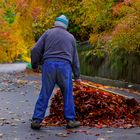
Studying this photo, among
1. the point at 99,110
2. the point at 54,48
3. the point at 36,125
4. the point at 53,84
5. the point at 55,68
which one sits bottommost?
the point at 36,125

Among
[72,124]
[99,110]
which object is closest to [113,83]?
[99,110]

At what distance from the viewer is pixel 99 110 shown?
1026 cm

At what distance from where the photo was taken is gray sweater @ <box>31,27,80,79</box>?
944 cm

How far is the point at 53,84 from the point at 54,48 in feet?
2.14

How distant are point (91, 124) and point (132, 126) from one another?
0.79 metres

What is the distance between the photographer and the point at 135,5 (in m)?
16.8

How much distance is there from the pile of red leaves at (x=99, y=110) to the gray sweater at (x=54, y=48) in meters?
0.98

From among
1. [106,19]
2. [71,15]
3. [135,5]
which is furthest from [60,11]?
[135,5]

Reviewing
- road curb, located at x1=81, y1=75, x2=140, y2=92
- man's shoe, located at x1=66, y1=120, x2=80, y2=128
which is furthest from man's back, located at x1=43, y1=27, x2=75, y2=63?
road curb, located at x1=81, y1=75, x2=140, y2=92

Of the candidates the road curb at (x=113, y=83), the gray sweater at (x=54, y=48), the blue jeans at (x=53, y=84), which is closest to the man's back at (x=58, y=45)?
the gray sweater at (x=54, y=48)

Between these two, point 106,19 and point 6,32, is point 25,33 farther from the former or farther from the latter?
point 106,19

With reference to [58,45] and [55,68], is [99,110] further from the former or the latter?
[58,45]

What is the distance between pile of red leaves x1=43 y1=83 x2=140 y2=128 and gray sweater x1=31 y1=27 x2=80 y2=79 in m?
0.98

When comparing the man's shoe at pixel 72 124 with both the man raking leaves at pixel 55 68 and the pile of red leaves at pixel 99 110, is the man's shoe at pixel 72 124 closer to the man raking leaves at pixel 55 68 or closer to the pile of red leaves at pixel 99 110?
the man raking leaves at pixel 55 68
